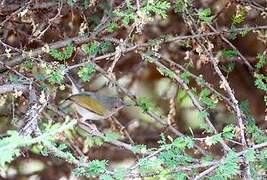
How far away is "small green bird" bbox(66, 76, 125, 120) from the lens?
2.46m

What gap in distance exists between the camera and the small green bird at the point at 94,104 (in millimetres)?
2455

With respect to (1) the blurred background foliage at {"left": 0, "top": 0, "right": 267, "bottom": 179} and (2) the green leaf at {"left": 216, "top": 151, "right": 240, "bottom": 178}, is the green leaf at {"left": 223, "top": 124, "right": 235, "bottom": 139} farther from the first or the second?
(1) the blurred background foliage at {"left": 0, "top": 0, "right": 267, "bottom": 179}

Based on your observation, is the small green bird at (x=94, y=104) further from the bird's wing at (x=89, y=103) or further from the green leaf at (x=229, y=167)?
the green leaf at (x=229, y=167)

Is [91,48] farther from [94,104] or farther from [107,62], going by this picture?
[94,104]

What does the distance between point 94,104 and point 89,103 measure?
0.20 ft

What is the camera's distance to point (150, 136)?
3229mm

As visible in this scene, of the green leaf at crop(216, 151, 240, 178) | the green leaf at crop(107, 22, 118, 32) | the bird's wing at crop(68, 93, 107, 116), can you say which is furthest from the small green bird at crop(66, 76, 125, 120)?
the green leaf at crop(216, 151, 240, 178)

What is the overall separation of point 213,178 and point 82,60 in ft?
2.24

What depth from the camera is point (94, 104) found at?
8.50 feet

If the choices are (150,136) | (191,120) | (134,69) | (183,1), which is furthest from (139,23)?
(191,120)

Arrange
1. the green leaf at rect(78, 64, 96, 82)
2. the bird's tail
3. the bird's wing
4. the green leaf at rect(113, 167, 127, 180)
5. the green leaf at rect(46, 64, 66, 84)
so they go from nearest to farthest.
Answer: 1. the green leaf at rect(113, 167, 127, 180)
2. the green leaf at rect(46, 64, 66, 84)
3. the green leaf at rect(78, 64, 96, 82)
4. the bird's tail
5. the bird's wing

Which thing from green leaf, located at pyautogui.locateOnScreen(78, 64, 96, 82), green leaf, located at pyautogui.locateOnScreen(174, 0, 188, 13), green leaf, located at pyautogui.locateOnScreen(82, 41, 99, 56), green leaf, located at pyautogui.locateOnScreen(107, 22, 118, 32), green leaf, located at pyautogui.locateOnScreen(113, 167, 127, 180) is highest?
green leaf, located at pyautogui.locateOnScreen(174, 0, 188, 13)

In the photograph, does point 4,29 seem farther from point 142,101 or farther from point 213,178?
point 213,178

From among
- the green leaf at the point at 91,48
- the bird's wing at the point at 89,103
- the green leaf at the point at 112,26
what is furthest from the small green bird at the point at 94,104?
the green leaf at the point at 112,26
